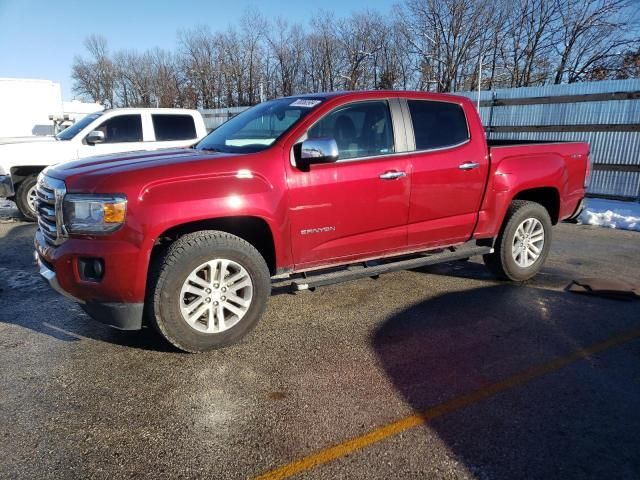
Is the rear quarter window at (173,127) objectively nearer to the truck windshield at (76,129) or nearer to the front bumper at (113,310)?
the truck windshield at (76,129)

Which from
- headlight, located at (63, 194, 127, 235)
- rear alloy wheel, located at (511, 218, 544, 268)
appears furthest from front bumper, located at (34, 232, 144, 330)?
rear alloy wheel, located at (511, 218, 544, 268)

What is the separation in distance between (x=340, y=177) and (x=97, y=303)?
1989 mm

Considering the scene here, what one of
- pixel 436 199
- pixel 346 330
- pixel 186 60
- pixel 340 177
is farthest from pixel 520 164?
pixel 186 60

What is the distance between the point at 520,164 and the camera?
4.75 metres

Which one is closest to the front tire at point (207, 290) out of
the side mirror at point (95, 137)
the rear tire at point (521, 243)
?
the rear tire at point (521, 243)

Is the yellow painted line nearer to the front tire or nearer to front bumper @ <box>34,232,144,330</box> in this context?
the front tire

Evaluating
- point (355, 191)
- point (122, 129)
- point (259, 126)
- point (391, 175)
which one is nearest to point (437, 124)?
point (391, 175)

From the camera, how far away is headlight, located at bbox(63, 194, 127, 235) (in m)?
3.03

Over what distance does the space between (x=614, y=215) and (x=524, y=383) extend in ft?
24.0

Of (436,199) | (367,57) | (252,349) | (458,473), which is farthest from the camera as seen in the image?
(367,57)

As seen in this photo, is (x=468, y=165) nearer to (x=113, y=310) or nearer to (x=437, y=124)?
(x=437, y=124)

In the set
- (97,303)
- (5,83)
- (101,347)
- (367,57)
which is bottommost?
(101,347)

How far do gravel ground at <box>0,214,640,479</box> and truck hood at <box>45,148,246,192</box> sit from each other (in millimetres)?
1284

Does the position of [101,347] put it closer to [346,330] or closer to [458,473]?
[346,330]
